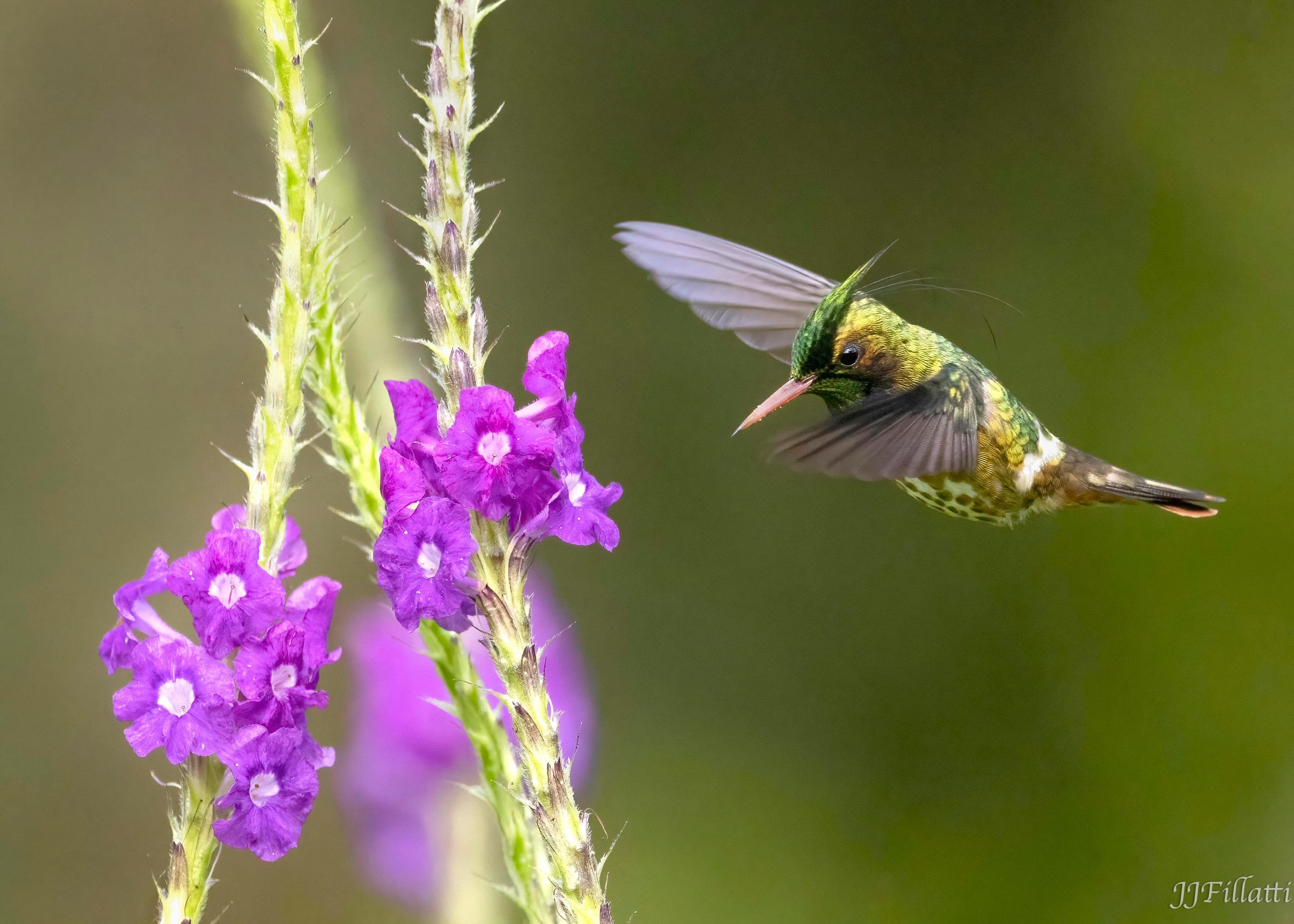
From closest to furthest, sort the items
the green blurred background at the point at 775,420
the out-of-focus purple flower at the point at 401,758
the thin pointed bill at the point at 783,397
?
1. the thin pointed bill at the point at 783,397
2. the out-of-focus purple flower at the point at 401,758
3. the green blurred background at the point at 775,420

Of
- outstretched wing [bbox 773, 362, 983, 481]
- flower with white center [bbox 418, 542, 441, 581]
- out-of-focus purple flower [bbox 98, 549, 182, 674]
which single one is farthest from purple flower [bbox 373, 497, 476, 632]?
outstretched wing [bbox 773, 362, 983, 481]

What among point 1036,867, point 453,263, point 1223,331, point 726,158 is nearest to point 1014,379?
point 1223,331

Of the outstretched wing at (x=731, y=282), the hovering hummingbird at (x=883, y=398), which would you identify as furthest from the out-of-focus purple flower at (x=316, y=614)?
the outstretched wing at (x=731, y=282)

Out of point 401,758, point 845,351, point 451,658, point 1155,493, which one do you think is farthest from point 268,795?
point 1155,493

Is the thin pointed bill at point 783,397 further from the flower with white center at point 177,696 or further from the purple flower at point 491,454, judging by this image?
the flower with white center at point 177,696

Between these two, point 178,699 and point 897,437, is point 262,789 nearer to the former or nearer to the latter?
point 178,699

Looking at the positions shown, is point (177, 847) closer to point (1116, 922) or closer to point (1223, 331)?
point (1116, 922)
